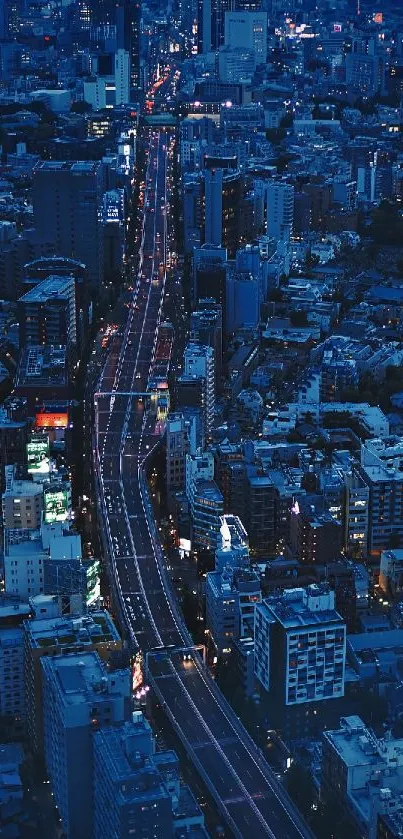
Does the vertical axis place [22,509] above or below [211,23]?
below

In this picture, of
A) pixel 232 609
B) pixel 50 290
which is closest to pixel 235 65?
pixel 50 290

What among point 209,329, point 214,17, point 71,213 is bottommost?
point 209,329

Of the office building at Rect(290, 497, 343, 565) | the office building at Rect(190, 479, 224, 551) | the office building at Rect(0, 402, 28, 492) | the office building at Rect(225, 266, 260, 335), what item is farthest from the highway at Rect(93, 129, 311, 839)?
the office building at Rect(290, 497, 343, 565)

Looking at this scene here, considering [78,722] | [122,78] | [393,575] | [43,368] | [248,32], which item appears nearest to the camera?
[78,722]

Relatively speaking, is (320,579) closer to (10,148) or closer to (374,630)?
(374,630)

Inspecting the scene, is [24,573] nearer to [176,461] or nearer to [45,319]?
[176,461]

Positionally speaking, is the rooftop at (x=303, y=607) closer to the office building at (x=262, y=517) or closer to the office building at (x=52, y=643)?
the office building at (x=52, y=643)
